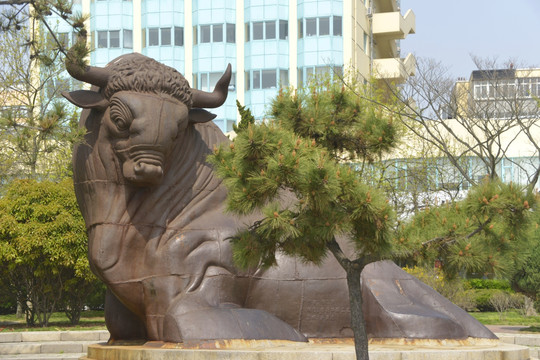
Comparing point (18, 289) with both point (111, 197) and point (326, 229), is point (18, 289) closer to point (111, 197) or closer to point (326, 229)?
point (111, 197)

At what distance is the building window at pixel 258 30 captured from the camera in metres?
46.3

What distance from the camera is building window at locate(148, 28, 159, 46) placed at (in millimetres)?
47125

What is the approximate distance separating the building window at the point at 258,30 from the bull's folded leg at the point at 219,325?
124ft

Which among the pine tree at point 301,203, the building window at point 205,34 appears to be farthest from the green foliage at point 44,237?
the building window at point 205,34

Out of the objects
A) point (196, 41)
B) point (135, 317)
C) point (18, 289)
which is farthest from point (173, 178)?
point (196, 41)

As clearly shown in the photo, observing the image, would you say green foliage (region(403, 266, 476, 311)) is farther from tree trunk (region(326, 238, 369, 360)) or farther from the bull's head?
tree trunk (region(326, 238, 369, 360))

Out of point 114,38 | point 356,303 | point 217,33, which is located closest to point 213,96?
point 356,303

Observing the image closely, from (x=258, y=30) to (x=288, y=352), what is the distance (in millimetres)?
39005

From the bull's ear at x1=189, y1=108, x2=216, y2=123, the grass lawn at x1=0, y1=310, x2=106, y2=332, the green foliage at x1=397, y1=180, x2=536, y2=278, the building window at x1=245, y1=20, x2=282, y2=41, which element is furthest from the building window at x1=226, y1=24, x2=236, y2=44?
the green foliage at x1=397, y1=180, x2=536, y2=278

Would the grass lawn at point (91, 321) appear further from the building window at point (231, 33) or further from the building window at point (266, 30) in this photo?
the building window at point (231, 33)

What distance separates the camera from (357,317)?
8055 millimetres

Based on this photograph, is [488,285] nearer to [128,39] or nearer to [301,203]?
[128,39]

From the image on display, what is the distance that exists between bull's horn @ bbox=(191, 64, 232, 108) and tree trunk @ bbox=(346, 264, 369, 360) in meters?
3.42

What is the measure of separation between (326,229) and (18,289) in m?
18.2
